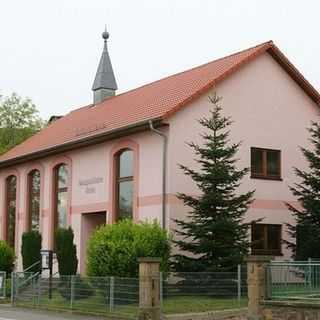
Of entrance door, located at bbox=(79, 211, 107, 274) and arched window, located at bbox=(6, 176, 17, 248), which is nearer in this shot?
entrance door, located at bbox=(79, 211, 107, 274)

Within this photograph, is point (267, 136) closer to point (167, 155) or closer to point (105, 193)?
point (167, 155)

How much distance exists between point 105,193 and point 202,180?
7280mm

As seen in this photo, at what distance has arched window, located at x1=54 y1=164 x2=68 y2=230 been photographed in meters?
33.6

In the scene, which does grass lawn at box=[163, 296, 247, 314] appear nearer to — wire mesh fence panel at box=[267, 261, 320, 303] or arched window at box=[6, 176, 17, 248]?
wire mesh fence panel at box=[267, 261, 320, 303]

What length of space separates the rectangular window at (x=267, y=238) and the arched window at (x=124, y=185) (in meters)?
4.81

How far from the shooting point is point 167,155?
87.0ft

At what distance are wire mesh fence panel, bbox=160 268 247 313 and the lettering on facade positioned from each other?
10076 millimetres

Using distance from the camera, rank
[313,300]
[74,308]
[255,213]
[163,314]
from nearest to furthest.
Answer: [313,300] → [163,314] → [74,308] → [255,213]

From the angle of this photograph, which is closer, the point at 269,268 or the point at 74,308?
the point at 269,268

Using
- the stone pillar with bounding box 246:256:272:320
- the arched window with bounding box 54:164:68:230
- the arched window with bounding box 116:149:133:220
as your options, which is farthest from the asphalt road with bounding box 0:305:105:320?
the arched window with bounding box 54:164:68:230

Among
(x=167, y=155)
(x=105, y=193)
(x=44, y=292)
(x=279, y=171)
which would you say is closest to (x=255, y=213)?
(x=279, y=171)

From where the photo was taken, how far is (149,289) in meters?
19.8

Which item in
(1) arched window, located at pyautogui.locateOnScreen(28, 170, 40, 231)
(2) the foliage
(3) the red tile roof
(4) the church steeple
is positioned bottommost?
(2) the foliage

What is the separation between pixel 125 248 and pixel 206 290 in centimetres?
322
